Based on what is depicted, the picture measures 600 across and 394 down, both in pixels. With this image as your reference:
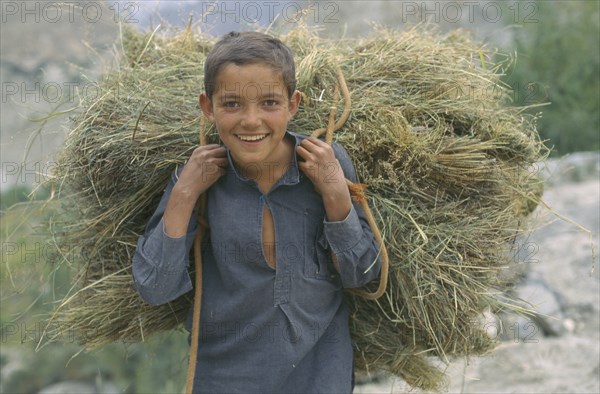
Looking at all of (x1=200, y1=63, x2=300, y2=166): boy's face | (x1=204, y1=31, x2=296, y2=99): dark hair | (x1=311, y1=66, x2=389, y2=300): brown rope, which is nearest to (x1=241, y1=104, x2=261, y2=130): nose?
(x1=200, y1=63, x2=300, y2=166): boy's face

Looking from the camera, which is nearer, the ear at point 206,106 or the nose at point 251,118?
the nose at point 251,118

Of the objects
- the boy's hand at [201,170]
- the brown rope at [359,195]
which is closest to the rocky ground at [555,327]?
the brown rope at [359,195]

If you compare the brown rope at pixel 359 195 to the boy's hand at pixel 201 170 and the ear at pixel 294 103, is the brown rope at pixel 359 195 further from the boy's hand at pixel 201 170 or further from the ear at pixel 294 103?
the boy's hand at pixel 201 170

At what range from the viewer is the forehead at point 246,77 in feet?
7.12

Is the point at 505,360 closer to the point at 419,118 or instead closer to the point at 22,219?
the point at 419,118

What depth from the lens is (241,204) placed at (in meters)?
2.36

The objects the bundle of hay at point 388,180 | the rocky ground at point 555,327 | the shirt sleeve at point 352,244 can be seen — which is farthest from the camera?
the rocky ground at point 555,327

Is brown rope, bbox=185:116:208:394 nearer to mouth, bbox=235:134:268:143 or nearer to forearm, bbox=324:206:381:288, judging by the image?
mouth, bbox=235:134:268:143

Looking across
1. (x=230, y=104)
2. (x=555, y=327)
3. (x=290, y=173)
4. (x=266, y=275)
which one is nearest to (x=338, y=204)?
(x=290, y=173)

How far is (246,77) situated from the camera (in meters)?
2.17

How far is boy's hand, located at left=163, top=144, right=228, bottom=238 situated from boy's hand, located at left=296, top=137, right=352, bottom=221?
256mm

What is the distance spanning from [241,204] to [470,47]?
1.13m

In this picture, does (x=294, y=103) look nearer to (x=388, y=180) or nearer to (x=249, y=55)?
(x=249, y=55)

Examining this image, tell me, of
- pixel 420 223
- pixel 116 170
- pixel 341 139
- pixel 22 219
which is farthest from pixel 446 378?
pixel 22 219
